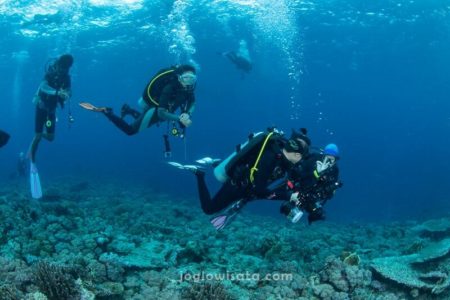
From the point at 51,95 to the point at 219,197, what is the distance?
24.2 feet

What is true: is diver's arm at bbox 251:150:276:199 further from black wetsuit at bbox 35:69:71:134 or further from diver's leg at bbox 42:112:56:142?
diver's leg at bbox 42:112:56:142

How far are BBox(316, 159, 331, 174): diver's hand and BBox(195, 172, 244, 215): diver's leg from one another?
182 cm

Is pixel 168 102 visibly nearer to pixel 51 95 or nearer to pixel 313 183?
pixel 51 95

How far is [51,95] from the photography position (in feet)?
38.4

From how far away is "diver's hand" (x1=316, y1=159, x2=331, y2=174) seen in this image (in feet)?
17.9

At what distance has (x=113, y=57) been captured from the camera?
4300 cm

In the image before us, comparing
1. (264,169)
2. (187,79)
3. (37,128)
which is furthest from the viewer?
(37,128)

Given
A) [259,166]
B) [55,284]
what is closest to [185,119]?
[259,166]

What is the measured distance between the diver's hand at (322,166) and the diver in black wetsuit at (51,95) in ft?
28.7

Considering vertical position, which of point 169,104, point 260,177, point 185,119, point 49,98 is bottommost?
point 260,177

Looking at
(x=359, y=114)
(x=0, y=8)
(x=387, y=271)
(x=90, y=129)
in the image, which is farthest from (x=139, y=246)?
(x=90, y=129)

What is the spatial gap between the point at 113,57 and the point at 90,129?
130045mm

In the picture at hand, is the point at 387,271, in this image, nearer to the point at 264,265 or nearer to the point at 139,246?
the point at 264,265

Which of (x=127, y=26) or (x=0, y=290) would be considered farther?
(x=127, y=26)
